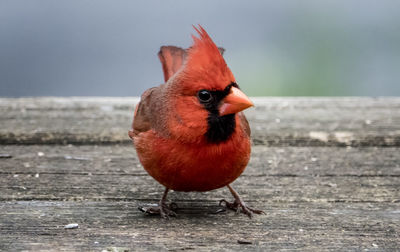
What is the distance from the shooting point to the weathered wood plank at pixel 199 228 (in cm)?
186

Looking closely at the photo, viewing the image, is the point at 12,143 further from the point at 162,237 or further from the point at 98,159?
the point at 162,237

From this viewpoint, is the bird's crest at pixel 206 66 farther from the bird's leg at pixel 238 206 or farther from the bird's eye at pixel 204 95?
the bird's leg at pixel 238 206

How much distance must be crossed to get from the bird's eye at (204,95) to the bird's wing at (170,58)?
28.0 inches

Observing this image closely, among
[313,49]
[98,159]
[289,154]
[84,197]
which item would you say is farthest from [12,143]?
[313,49]

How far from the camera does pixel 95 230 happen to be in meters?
1.96

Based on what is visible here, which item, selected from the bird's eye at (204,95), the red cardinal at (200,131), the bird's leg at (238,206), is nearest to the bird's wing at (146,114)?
the red cardinal at (200,131)

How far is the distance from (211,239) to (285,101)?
1844 millimetres

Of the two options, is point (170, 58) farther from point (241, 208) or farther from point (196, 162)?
point (241, 208)

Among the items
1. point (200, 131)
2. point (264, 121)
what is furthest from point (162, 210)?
point (264, 121)

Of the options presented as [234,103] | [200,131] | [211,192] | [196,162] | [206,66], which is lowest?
[211,192]

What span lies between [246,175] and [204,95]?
568mm

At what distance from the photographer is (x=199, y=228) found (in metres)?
2.02

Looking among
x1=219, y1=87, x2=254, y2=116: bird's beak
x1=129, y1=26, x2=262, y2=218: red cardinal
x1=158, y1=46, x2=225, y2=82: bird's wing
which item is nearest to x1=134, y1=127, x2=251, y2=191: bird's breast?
x1=129, y1=26, x2=262, y2=218: red cardinal

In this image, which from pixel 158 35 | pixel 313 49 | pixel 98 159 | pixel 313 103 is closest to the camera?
pixel 98 159
